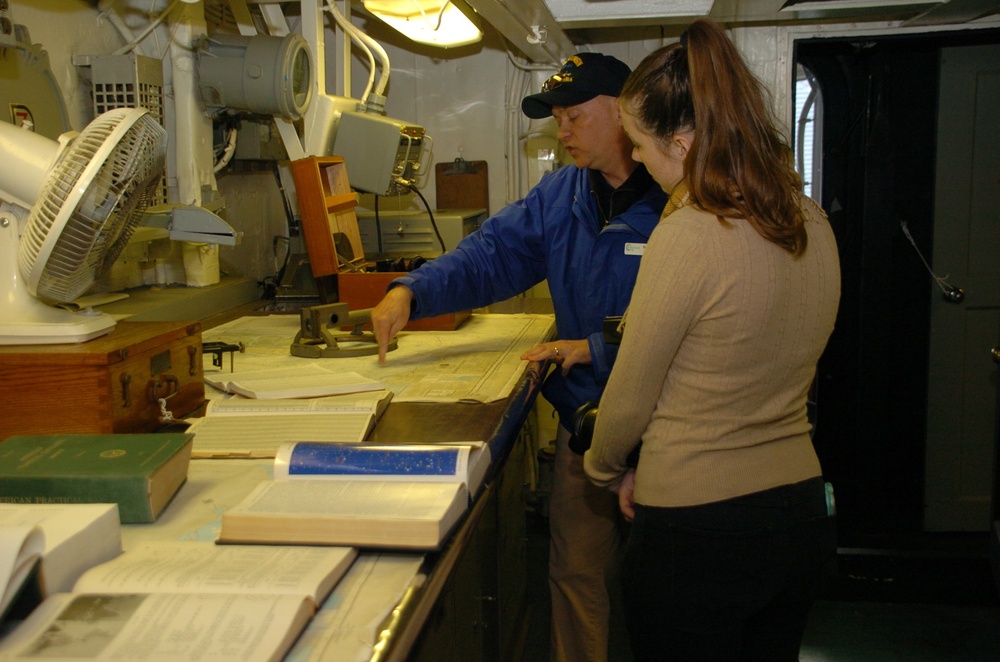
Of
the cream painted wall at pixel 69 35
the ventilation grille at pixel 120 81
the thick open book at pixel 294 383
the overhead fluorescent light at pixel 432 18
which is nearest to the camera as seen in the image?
the thick open book at pixel 294 383

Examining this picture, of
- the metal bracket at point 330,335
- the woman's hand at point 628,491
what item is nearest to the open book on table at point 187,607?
the woman's hand at point 628,491

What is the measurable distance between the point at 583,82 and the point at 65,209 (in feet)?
3.90

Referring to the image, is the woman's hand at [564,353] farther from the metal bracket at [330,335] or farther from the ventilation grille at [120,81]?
the ventilation grille at [120,81]

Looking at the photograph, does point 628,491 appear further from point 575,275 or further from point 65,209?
point 65,209

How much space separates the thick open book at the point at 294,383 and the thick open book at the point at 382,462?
Answer: 505mm

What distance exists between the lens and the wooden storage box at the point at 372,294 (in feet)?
8.34

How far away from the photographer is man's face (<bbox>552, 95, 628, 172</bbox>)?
2.10 metres

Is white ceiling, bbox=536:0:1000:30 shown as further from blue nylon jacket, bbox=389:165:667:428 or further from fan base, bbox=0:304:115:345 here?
fan base, bbox=0:304:115:345

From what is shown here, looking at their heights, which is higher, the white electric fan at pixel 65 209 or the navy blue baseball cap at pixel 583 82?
the navy blue baseball cap at pixel 583 82

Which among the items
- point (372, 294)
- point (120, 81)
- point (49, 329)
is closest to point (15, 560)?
point (49, 329)

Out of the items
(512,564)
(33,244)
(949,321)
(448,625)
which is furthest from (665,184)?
(949,321)

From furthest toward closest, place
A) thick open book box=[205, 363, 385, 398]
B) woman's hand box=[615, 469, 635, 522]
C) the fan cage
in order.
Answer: thick open book box=[205, 363, 385, 398] < woman's hand box=[615, 469, 635, 522] < the fan cage

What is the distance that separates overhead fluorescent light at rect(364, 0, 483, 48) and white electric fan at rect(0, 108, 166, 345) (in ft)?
4.81

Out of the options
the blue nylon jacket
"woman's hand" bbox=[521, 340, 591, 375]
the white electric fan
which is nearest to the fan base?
the white electric fan
